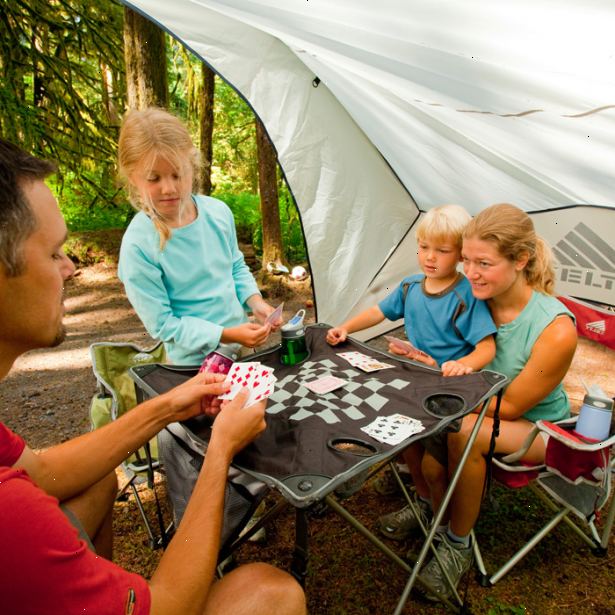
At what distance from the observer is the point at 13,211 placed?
103 cm

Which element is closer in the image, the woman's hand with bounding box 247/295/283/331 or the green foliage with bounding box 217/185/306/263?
the woman's hand with bounding box 247/295/283/331

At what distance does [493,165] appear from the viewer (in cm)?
264

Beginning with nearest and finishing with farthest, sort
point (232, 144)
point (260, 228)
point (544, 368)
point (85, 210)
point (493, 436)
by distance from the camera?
point (493, 436), point (544, 368), point (260, 228), point (85, 210), point (232, 144)

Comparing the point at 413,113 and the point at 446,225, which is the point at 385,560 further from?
the point at 413,113

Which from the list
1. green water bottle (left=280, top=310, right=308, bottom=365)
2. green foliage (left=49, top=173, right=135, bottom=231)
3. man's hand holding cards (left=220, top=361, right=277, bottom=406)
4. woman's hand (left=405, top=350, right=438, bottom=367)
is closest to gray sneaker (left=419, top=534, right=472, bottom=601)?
woman's hand (left=405, top=350, right=438, bottom=367)

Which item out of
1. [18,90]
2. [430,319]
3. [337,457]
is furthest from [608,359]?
[18,90]

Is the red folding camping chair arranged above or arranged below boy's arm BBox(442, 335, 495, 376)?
below

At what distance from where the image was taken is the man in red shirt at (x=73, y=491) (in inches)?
33.0

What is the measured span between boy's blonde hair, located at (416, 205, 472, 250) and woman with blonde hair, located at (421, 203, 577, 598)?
158 millimetres

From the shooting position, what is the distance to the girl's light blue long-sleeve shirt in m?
2.02

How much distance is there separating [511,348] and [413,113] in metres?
1.36

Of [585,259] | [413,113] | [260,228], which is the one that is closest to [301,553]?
[413,113]

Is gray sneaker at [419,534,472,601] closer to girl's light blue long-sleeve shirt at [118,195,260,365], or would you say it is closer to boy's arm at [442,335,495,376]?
boy's arm at [442,335,495,376]

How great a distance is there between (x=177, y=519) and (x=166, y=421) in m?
0.40
